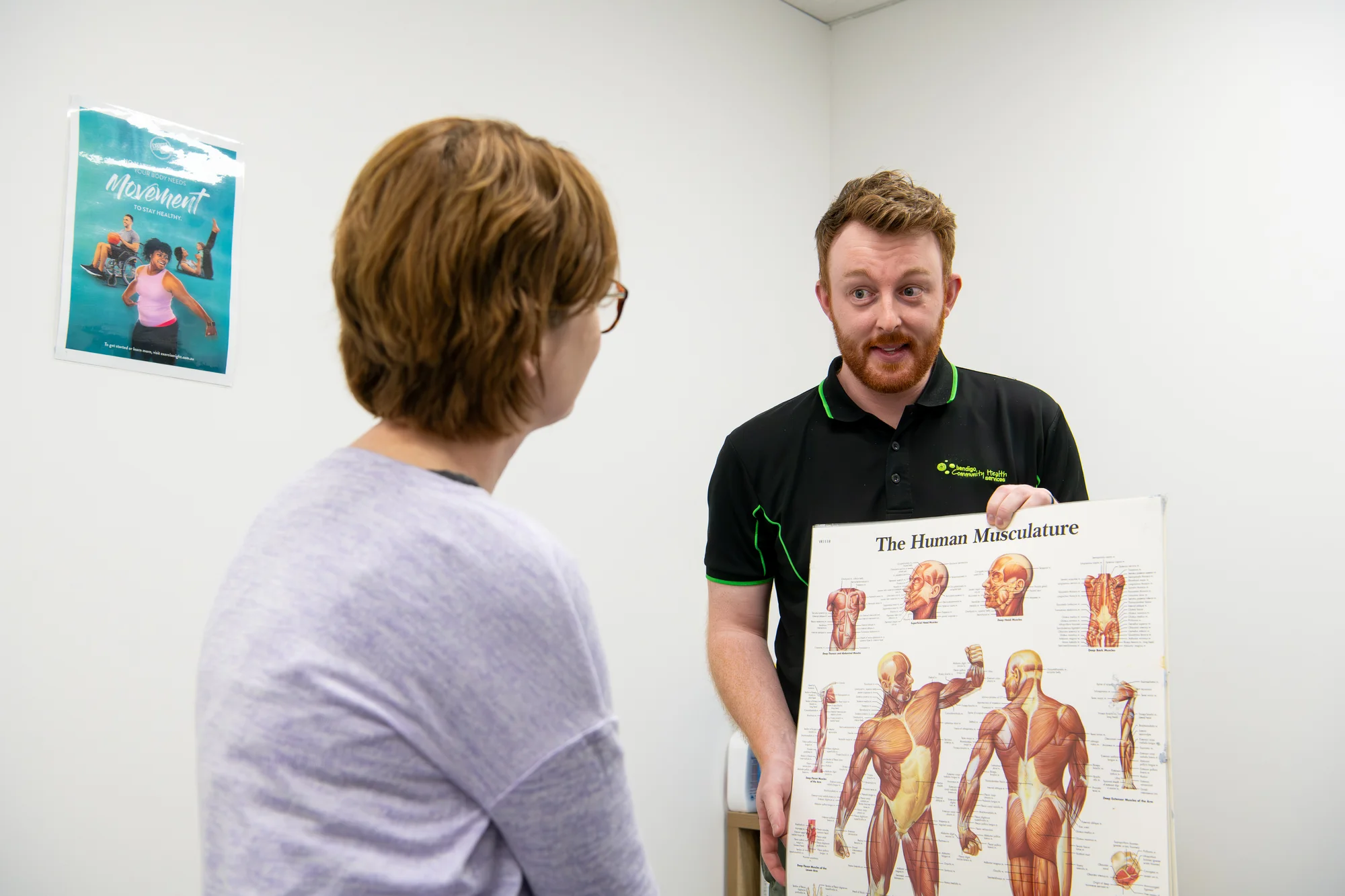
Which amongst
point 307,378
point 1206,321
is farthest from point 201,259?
point 1206,321

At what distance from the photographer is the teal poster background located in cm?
189

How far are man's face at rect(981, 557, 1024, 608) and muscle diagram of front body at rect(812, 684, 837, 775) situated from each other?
23cm

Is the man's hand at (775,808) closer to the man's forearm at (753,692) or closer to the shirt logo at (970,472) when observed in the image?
the man's forearm at (753,692)

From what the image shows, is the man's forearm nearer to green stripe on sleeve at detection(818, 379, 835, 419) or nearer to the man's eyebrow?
green stripe on sleeve at detection(818, 379, 835, 419)

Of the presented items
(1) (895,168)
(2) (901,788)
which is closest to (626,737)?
(2) (901,788)

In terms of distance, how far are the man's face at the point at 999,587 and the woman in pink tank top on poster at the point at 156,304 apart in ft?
5.07

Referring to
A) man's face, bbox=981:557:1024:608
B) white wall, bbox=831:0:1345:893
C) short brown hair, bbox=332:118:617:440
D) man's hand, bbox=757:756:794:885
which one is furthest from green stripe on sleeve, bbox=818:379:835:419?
white wall, bbox=831:0:1345:893

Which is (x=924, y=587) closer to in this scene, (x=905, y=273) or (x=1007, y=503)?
(x=1007, y=503)

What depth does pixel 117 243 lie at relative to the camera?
1.94m

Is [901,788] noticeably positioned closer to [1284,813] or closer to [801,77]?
[1284,813]

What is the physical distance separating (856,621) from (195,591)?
4.30 ft

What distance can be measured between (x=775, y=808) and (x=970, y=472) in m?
0.57

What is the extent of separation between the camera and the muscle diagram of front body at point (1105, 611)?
1212 millimetres

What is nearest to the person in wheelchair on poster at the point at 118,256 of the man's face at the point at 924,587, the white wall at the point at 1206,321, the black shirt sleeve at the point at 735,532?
the black shirt sleeve at the point at 735,532
